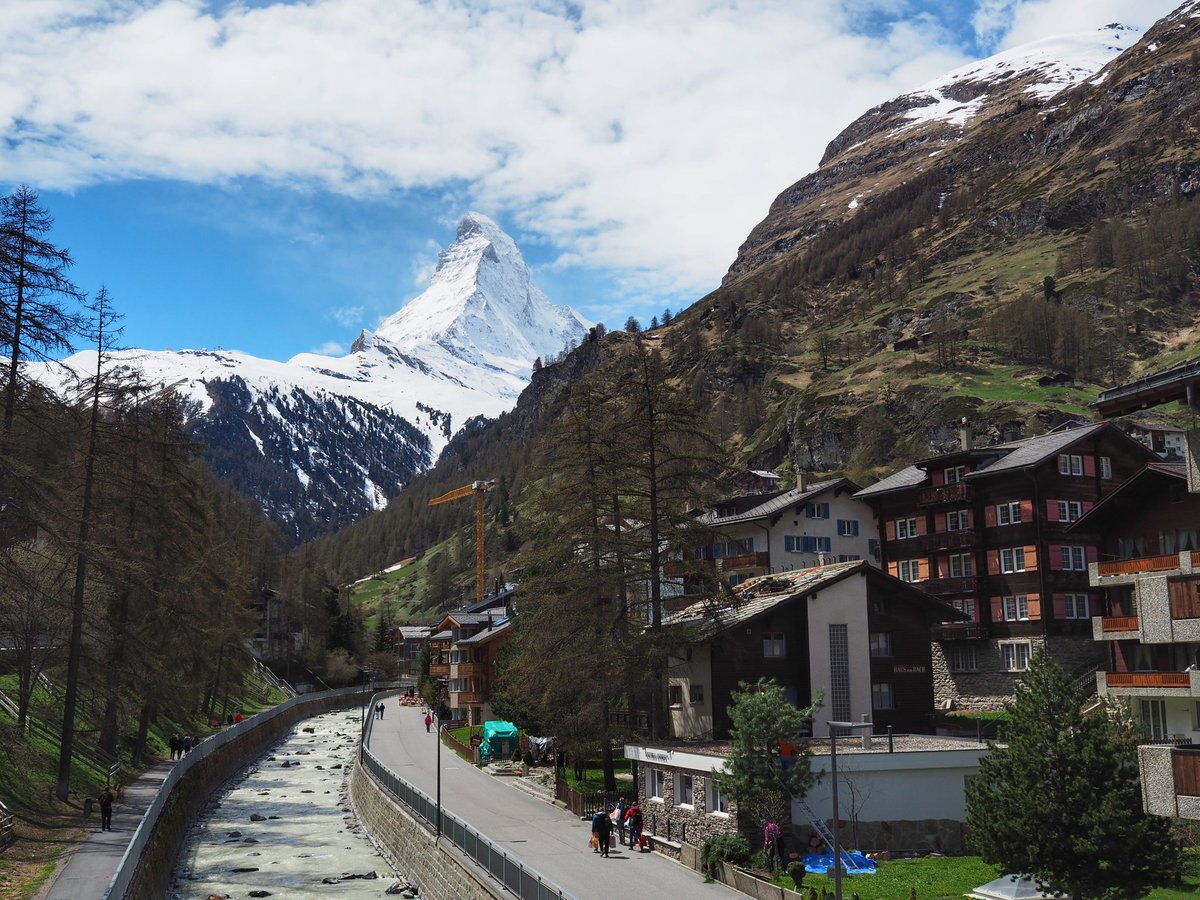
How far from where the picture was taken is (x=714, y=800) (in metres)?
37.4

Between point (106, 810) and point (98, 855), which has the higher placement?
point (106, 810)

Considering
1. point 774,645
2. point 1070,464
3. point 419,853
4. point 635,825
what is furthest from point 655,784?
point 1070,464

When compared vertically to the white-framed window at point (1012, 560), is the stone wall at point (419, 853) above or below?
below

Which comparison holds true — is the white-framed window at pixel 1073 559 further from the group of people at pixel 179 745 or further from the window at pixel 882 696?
the group of people at pixel 179 745

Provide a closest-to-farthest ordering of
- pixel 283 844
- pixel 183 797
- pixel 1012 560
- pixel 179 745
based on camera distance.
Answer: pixel 283 844, pixel 183 797, pixel 179 745, pixel 1012 560

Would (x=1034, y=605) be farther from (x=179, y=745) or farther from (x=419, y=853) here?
(x=179, y=745)

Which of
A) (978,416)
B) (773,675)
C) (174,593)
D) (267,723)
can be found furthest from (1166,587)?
(978,416)

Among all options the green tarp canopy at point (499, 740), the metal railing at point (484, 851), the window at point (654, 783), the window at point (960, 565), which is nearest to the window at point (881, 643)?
the window at point (654, 783)

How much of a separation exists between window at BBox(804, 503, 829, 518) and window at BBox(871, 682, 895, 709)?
870 inches

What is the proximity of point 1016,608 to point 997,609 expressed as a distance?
117 centimetres

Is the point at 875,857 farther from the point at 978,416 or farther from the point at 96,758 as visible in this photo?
the point at 978,416

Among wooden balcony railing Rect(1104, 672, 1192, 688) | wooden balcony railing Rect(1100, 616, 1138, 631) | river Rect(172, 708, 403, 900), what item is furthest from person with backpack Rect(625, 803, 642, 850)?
wooden balcony railing Rect(1100, 616, 1138, 631)

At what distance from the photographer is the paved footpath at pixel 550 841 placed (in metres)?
32.4

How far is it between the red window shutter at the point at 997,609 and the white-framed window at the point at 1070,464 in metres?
7.67
